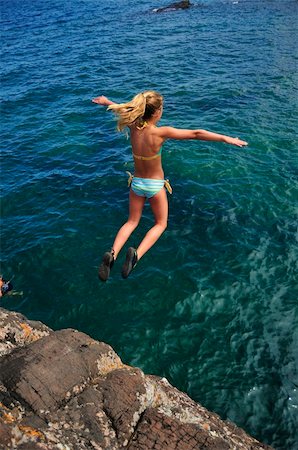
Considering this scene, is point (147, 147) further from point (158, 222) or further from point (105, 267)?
point (105, 267)

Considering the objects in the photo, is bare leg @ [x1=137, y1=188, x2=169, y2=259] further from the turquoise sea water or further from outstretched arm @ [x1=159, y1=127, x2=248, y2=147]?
the turquoise sea water

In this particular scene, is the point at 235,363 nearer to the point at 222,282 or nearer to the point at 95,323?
the point at 222,282

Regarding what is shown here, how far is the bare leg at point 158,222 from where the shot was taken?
8.66 meters

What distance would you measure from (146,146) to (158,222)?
6.42 feet

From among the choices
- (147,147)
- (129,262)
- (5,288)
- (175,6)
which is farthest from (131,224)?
(175,6)

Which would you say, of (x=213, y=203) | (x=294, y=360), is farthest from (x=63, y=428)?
(x=213, y=203)

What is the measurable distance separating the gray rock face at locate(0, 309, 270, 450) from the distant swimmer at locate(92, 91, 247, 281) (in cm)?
193

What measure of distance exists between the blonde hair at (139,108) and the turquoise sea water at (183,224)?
5956 millimetres

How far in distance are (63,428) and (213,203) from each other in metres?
11.2

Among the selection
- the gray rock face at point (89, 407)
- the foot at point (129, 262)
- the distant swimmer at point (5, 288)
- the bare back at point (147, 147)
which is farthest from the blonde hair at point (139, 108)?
the distant swimmer at point (5, 288)

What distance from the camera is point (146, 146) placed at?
7.84 m

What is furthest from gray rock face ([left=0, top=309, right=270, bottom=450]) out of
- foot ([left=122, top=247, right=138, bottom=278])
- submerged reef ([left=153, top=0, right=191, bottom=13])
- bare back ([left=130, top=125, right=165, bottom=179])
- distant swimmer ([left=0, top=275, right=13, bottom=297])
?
submerged reef ([left=153, top=0, right=191, bottom=13])

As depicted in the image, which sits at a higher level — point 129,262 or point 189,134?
point 189,134

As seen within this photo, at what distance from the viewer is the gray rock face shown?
5691mm
